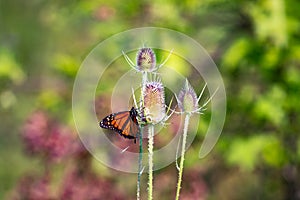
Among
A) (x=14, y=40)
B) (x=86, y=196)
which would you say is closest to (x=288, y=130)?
(x=86, y=196)

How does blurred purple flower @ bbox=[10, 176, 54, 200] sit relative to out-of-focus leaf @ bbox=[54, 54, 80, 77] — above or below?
below

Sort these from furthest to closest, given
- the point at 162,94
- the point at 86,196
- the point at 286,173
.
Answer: the point at 286,173 < the point at 86,196 < the point at 162,94

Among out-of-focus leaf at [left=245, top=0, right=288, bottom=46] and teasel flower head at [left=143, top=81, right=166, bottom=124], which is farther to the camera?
out-of-focus leaf at [left=245, top=0, right=288, bottom=46]

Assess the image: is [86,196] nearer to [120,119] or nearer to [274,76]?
[274,76]

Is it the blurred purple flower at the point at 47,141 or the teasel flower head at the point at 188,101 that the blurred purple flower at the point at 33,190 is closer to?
the blurred purple flower at the point at 47,141

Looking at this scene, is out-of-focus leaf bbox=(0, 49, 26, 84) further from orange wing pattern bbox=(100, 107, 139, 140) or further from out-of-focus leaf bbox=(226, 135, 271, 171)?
orange wing pattern bbox=(100, 107, 139, 140)

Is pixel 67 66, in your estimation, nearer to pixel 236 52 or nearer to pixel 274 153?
pixel 236 52

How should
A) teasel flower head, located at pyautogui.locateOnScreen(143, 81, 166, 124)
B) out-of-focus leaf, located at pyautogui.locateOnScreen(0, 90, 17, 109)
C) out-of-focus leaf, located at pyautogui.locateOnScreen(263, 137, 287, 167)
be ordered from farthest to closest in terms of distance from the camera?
out-of-focus leaf, located at pyautogui.locateOnScreen(0, 90, 17, 109) < out-of-focus leaf, located at pyautogui.locateOnScreen(263, 137, 287, 167) < teasel flower head, located at pyautogui.locateOnScreen(143, 81, 166, 124)

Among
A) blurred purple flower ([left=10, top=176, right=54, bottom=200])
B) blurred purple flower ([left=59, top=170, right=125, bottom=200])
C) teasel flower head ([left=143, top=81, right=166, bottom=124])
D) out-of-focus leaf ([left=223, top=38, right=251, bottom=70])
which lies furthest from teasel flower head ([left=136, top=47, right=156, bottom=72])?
out-of-focus leaf ([left=223, top=38, right=251, bottom=70])
